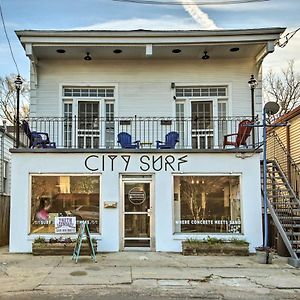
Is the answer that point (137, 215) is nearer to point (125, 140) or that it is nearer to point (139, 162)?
point (139, 162)

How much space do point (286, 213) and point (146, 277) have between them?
19.4 ft

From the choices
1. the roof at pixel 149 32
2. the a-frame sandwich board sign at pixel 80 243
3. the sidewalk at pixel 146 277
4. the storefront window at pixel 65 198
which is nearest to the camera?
the sidewalk at pixel 146 277

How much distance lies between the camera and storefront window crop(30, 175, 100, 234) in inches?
484

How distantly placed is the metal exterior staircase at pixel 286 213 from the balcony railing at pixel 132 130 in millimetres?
1942

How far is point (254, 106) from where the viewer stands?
45.8ft

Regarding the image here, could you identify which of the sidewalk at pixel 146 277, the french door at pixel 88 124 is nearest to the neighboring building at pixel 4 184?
the sidewalk at pixel 146 277

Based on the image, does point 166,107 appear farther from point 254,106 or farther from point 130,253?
point 130,253

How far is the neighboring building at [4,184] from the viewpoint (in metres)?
13.5

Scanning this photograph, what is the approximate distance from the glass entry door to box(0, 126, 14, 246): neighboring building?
422 centimetres

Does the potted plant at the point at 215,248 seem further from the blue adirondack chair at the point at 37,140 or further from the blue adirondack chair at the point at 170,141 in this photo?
the blue adirondack chair at the point at 37,140

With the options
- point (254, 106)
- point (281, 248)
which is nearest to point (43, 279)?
point (281, 248)

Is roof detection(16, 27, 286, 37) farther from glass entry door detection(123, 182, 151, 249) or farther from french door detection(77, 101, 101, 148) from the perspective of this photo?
glass entry door detection(123, 182, 151, 249)

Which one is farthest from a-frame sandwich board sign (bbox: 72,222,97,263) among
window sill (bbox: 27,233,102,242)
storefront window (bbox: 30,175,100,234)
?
storefront window (bbox: 30,175,100,234)

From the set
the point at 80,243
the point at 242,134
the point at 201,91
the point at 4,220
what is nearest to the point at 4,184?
the point at 4,220
